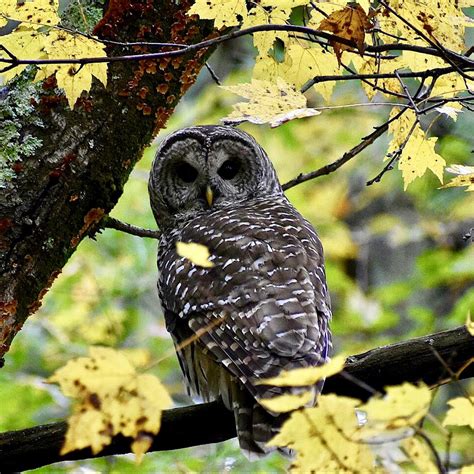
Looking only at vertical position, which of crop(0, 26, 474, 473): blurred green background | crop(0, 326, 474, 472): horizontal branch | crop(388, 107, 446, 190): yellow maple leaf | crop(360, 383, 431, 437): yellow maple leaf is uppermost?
crop(388, 107, 446, 190): yellow maple leaf

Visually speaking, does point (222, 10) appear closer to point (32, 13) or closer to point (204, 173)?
point (32, 13)

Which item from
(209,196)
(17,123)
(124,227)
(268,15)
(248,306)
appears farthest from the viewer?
(209,196)

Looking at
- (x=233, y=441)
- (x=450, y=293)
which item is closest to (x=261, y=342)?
(x=233, y=441)

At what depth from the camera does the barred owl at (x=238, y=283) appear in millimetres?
3260

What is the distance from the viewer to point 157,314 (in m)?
10.7

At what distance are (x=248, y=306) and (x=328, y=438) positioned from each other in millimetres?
1524

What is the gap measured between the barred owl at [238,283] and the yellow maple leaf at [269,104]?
0.71m

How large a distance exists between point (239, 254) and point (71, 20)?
3.69 ft

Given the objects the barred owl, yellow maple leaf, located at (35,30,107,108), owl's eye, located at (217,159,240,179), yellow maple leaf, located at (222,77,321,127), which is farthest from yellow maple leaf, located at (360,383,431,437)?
owl's eye, located at (217,159,240,179)

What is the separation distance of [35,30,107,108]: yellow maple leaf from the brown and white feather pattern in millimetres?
860

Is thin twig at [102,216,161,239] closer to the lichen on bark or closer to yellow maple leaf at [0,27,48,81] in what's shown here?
the lichen on bark

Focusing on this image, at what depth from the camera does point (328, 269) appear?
10836 millimetres

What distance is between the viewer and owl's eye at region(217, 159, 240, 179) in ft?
16.4

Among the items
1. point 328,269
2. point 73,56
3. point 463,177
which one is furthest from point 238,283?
point 328,269
